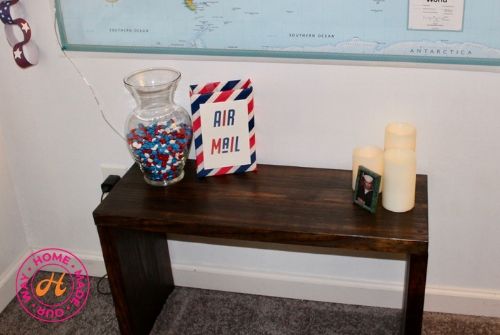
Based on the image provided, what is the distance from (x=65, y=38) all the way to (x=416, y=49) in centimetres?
102

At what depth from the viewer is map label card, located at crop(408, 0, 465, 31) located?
1.57 m

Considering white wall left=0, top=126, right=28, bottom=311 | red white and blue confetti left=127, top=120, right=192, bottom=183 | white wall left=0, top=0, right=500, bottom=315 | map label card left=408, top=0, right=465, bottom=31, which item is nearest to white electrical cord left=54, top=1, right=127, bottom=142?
white wall left=0, top=0, right=500, bottom=315

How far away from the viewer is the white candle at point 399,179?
1552mm

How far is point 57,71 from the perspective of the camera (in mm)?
1916

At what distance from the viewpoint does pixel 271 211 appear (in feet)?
5.40

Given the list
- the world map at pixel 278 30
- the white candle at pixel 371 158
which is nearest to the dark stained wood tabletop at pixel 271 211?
the white candle at pixel 371 158

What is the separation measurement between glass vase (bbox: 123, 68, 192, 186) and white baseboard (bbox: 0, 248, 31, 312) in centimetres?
77

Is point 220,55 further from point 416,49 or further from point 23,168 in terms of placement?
point 23,168

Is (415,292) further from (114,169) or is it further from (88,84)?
(88,84)

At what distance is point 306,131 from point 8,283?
1216 mm

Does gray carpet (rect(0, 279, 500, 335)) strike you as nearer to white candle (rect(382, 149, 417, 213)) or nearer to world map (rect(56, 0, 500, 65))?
white candle (rect(382, 149, 417, 213))

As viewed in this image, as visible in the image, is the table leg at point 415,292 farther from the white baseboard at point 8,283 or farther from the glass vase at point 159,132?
the white baseboard at point 8,283

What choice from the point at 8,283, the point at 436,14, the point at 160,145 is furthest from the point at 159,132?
the point at 8,283

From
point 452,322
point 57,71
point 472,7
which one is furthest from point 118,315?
point 472,7
